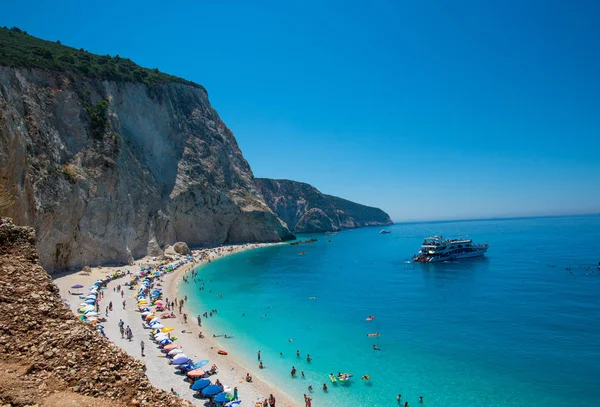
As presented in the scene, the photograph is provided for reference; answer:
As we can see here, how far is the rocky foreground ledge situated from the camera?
282 inches

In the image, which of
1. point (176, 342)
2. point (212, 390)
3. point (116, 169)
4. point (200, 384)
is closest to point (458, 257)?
point (176, 342)

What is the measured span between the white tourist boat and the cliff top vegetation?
212 ft

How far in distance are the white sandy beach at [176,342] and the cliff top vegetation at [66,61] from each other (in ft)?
90.6

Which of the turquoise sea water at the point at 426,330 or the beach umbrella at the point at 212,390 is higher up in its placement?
the beach umbrella at the point at 212,390

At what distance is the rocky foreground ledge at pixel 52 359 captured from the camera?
717 cm

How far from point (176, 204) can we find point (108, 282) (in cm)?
3332

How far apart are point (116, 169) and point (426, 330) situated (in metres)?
46.2

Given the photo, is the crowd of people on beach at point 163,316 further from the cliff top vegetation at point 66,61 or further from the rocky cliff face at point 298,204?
the rocky cliff face at point 298,204

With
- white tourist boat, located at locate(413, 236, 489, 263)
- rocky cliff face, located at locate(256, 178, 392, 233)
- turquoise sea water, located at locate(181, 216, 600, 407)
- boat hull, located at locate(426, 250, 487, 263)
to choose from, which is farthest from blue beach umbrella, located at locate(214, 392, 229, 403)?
rocky cliff face, located at locate(256, 178, 392, 233)

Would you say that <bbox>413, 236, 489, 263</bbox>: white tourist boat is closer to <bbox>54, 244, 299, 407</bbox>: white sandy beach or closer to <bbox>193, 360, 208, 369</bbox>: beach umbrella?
<bbox>54, 244, 299, 407</bbox>: white sandy beach

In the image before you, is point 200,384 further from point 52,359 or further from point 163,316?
point 163,316

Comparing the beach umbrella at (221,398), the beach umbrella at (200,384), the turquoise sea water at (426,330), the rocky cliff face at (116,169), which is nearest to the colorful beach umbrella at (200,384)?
the beach umbrella at (200,384)

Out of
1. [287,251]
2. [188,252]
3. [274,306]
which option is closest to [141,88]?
[188,252]

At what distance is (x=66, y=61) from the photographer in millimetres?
55562
